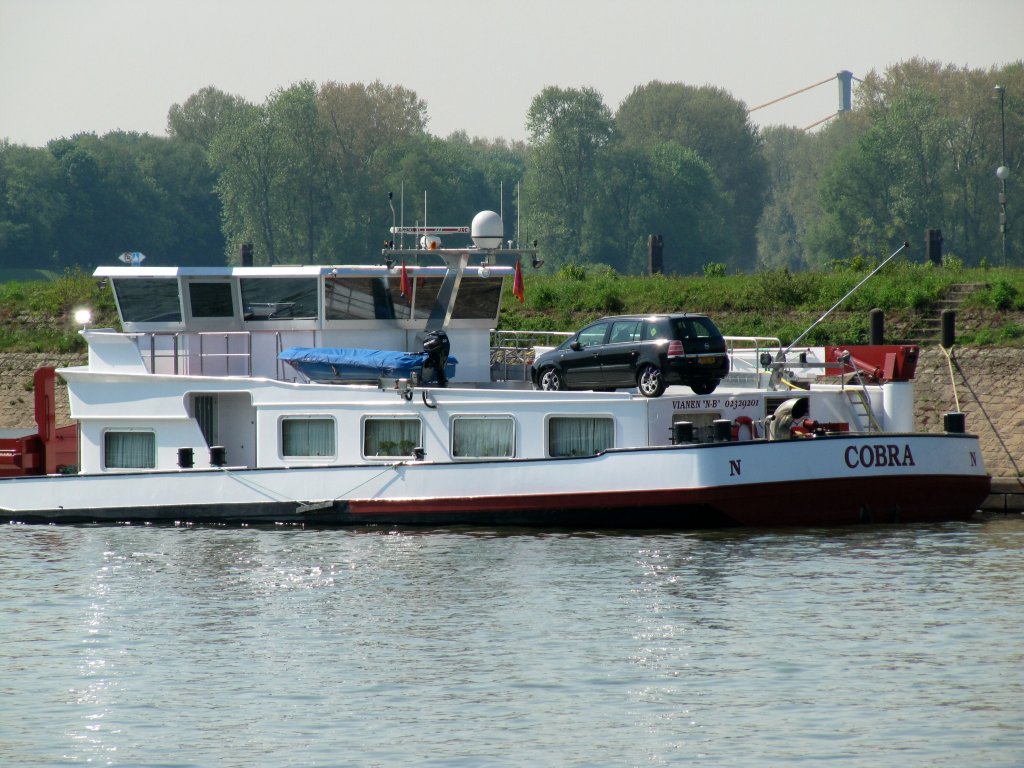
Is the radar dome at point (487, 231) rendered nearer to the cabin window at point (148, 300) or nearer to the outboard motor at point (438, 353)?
the outboard motor at point (438, 353)

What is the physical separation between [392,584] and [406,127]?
249 ft

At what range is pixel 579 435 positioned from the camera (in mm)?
24078

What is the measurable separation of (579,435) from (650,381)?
1.37 meters

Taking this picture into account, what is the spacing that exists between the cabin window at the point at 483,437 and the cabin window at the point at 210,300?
5.03 meters

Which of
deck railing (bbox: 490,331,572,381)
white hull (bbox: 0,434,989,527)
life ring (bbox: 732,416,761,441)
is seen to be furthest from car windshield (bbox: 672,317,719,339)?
deck railing (bbox: 490,331,572,381)

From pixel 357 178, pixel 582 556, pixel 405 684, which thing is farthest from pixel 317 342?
pixel 357 178

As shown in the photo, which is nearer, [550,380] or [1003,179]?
[550,380]

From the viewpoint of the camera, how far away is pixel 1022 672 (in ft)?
51.4

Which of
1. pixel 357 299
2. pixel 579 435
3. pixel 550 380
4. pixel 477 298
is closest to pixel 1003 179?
pixel 477 298

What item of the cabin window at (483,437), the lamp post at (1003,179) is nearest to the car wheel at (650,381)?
the cabin window at (483,437)

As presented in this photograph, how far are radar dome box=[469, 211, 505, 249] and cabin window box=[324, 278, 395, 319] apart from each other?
1786mm

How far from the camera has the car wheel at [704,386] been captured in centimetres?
2403

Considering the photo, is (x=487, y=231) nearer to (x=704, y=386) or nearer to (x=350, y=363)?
(x=350, y=363)

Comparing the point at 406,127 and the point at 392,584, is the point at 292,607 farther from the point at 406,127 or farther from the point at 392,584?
the point at 406,127
